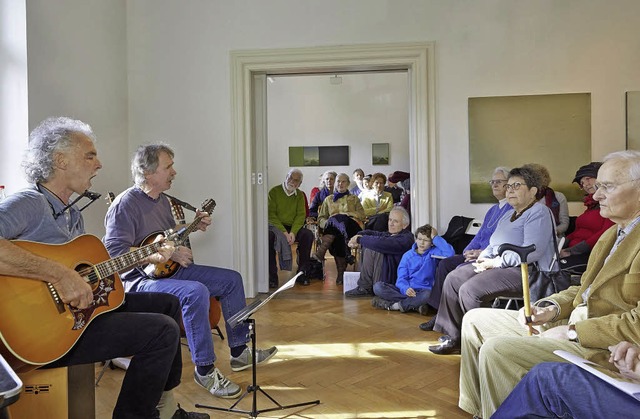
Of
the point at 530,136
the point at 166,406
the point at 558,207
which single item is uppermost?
the point at 530,136

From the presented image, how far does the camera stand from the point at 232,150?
5.39 metres

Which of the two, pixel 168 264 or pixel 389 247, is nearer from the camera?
pixel 168 264

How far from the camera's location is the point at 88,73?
4613 millimetres

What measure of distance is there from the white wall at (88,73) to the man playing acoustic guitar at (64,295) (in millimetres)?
1816

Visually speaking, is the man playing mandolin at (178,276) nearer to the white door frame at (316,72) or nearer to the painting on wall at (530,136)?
the white door frame at (316,72)

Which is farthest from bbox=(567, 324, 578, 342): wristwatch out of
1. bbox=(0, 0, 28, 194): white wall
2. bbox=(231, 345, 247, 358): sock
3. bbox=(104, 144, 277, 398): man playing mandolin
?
bbox=(0, 0, 28, 194): white wall

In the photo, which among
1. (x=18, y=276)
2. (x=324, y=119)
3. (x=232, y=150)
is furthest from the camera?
(x=324, y=119)

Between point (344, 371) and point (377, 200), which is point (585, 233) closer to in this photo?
point (344, 371)

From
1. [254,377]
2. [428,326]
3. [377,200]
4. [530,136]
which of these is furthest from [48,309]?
[377,200]

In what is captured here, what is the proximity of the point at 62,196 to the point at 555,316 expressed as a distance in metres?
2.03

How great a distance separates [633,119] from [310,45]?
2.95 meters

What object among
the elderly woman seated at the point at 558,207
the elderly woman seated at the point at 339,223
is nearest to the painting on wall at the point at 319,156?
the elderly woman seated at the point at 339,223

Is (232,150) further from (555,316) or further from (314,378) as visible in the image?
(555,316)

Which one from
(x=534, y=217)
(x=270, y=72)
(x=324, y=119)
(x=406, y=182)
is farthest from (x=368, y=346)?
(x=324, y=119)
